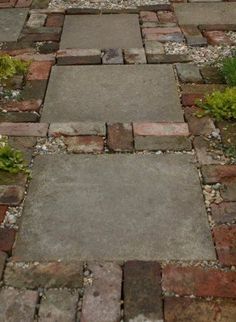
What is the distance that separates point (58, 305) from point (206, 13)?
3.90 meters

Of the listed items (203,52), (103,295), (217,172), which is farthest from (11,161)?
(203,52)

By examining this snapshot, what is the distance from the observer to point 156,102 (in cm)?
370

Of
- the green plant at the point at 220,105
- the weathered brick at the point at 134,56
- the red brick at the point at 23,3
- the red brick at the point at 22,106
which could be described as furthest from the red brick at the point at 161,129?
the red brick at the point at 23,3

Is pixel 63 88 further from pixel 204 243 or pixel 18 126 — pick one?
pixel 204 243

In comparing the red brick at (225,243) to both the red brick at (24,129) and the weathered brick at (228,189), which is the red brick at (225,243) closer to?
the weathered brick at (228,189)

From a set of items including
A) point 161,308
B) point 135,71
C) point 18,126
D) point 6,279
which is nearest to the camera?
point 161,308

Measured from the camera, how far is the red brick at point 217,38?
15.0ft

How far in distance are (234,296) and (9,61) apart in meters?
2.80

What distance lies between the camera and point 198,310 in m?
2.19

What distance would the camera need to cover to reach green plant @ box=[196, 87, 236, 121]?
11.4 ft

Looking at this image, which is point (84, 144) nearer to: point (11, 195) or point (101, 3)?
point (11, 195)

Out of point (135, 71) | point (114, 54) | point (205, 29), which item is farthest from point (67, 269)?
point (205, 29)

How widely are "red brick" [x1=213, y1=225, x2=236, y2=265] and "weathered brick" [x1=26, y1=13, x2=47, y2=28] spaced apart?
10.5 ft

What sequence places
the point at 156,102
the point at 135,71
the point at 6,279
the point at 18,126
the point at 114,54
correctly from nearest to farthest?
the point at 6,279 < the point at 18,126 < the point at 156,102 < the point at 135,71 < the point at 114,54
